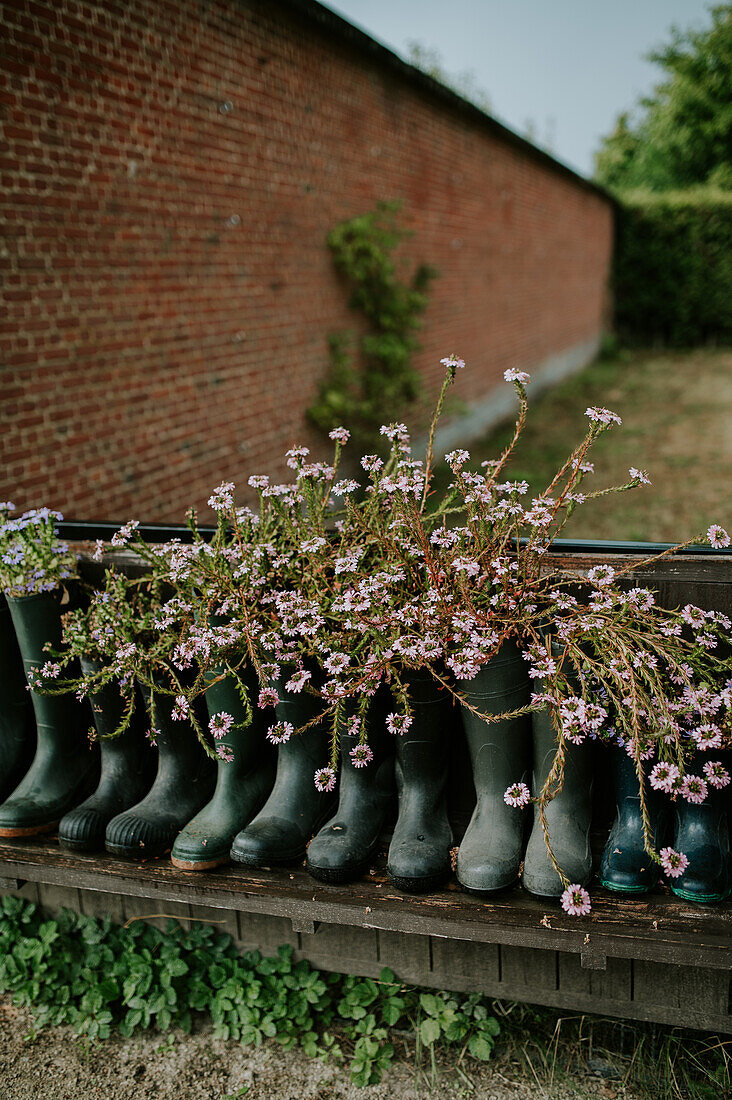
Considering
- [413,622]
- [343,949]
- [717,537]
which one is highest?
[717,537]

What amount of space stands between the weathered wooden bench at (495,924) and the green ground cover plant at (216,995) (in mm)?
60

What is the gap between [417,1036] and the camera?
1.89 metres

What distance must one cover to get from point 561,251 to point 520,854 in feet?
41.6

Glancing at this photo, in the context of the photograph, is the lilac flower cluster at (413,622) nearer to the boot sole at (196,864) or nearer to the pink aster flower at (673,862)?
the pink aster flower at (673,862)

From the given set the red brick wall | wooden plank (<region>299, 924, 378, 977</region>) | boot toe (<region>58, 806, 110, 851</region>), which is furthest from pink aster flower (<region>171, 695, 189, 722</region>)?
the red brick wall

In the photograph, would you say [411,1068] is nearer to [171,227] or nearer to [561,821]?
[561,821]

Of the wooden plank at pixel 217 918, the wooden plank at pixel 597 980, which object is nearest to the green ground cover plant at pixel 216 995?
the wooden plank at pixel 217 918

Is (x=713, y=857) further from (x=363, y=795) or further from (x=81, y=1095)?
(x=81, y=1095)

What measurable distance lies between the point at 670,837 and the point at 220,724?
95cm

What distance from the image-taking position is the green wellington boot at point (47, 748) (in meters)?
1.92

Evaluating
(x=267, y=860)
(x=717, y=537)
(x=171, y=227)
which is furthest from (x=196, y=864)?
(x=171, y=227)

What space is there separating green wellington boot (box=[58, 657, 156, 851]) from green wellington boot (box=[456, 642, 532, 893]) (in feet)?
2.61

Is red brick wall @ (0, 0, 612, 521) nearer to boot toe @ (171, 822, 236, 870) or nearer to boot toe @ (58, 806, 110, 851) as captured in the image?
boot toe @ (58, 806, 110, 851)

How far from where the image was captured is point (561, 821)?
5.43 ft
